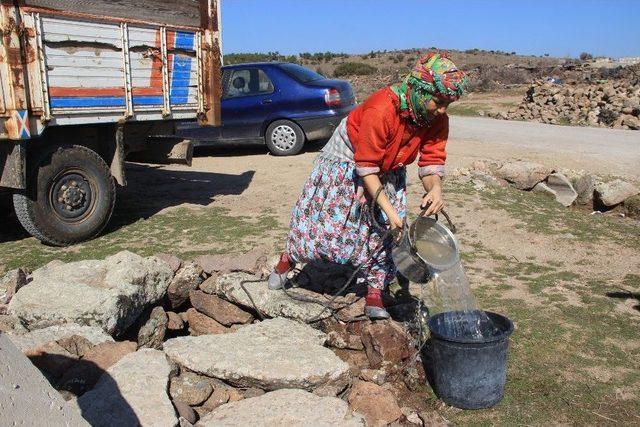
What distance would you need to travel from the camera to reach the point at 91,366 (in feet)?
11.4

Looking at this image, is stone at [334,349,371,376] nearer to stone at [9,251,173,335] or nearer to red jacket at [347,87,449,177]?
red jacket at [347,87,449,177]

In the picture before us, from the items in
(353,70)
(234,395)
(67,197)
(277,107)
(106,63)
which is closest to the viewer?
(234,395)

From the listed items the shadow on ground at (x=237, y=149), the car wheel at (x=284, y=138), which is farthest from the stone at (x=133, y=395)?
the shadow on ground at (x=237, y=149)

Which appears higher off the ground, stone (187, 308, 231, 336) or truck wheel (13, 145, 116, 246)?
truck wheel (13, 145, 116, 246)

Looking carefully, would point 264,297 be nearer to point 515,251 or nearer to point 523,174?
point 515,251

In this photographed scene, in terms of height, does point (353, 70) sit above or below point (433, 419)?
above

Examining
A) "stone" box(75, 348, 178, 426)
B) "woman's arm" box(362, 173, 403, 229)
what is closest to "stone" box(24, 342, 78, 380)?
"stone" box(75, 348, 178, 426)

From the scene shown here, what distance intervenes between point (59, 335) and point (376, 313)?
6.37 feet

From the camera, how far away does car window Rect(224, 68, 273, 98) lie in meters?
11.5

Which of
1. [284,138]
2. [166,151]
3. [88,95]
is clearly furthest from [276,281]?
[284,138]

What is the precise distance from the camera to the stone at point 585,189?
30.4ft

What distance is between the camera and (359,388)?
3561 mm

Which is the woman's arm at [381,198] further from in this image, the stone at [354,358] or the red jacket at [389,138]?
the stone at [354,358]

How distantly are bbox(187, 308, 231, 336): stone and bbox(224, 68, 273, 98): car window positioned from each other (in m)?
7.30
